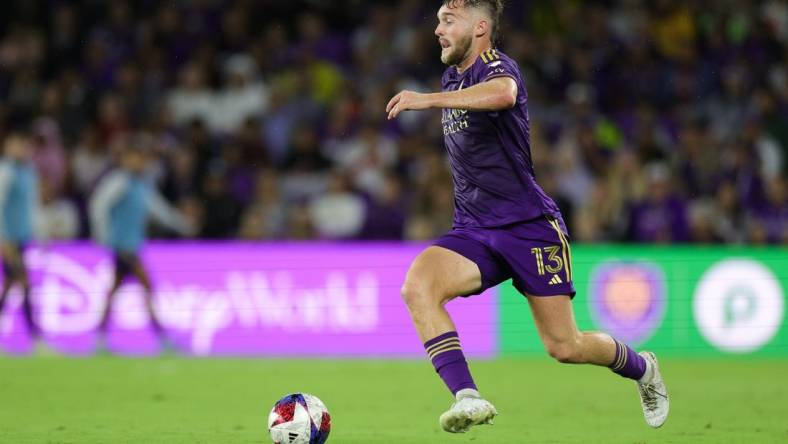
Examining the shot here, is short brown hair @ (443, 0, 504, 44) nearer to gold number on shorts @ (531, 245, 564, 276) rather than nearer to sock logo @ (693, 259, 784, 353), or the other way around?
gold number on shorts @ (531, 245, 564, 276)

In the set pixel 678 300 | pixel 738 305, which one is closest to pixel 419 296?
pixel 678 300

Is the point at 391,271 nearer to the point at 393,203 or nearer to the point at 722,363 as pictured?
the point at 393,203

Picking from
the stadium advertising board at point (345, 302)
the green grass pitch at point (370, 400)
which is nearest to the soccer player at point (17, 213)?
the stadium advertising board at point (345, 302)

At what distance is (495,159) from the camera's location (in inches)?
288

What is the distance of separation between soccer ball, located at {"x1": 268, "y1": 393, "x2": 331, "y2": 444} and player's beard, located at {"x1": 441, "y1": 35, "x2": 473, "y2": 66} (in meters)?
2.06

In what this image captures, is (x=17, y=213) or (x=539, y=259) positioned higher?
(x=539, y=259)

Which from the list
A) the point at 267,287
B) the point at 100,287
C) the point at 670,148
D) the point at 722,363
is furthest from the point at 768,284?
the point at 100,287

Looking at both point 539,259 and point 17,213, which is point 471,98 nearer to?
point 539,259

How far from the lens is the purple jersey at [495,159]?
23.9 feet

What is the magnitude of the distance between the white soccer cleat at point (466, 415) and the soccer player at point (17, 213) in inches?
373

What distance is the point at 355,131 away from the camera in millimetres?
18078

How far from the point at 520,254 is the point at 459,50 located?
120 centimetres

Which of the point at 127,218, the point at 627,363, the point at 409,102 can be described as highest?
the point at 409,102

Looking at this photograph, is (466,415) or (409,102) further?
(409,102)
